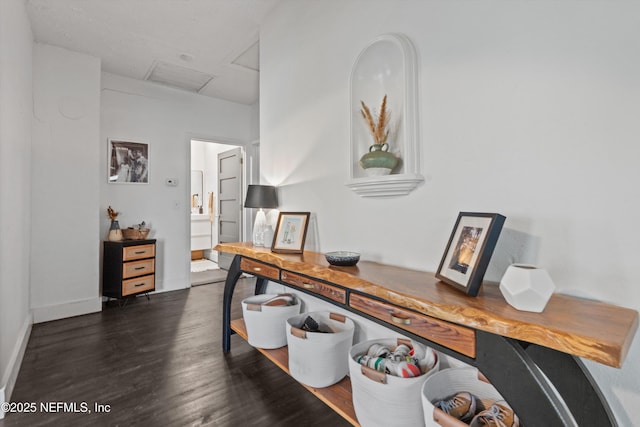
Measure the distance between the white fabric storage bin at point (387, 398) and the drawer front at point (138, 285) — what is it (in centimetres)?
319

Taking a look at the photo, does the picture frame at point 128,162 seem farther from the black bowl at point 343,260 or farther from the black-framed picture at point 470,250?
the black-framed picture at point 470,250

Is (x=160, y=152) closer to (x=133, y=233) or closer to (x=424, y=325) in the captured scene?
(x=133, y=233)

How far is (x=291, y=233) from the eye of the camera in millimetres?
2094

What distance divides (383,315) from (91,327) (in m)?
3.00

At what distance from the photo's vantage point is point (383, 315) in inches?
48.0

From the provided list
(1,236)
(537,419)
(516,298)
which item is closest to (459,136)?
(516,298)

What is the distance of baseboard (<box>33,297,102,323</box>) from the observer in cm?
299

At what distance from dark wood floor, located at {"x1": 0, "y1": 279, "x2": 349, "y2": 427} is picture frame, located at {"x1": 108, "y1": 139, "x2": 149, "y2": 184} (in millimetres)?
1701

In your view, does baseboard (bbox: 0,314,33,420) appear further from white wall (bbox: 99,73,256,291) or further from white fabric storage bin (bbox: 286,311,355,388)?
white fabric storage bin (bbox: 286,311,355,388)

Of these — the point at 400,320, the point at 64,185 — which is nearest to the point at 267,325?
the point at 400,320

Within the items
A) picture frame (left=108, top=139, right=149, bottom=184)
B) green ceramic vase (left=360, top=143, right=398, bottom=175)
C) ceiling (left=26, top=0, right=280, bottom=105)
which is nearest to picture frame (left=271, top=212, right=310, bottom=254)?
green ceramic vase (left=360, top=143, right=398, bottom=175)

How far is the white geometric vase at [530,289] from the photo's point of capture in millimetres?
866

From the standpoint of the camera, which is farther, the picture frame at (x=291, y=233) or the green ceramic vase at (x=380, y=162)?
the picture frame at (x=291, y=233)

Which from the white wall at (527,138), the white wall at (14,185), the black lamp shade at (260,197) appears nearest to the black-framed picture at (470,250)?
the white wall at (527,138)
